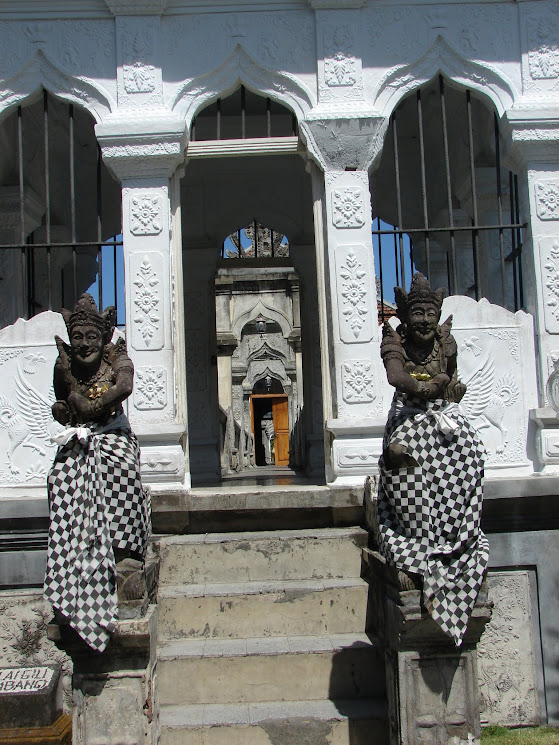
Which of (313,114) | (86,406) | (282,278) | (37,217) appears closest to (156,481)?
(86,406)

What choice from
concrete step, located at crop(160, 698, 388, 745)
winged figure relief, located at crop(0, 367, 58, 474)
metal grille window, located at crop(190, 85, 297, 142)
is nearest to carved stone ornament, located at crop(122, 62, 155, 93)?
winged figure relief, located at crop(0, 367, 58, 474)

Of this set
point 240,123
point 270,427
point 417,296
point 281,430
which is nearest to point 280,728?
point 417,296

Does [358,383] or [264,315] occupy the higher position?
[264,315]

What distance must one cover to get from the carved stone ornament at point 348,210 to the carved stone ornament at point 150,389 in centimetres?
220

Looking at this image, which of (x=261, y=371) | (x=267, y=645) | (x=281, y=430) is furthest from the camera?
(x=281, y=430)

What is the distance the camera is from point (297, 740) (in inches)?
205

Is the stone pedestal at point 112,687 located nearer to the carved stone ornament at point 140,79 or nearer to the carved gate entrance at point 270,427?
the carved stone ornament at point 140,79

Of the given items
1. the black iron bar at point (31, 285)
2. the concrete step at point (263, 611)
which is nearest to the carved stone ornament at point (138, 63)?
the black iron bar at point (31, 285)

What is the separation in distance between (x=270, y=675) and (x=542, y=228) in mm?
4751

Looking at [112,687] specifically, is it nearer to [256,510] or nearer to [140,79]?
[256,510]

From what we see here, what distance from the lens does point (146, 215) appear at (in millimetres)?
7715

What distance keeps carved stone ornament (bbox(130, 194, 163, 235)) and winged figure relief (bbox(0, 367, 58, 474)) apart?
173 cm

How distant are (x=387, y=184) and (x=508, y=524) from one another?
21.6 ft

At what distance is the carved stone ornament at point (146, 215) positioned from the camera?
25.2 ft
